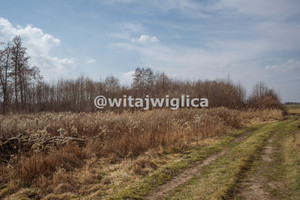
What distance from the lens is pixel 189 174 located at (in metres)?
5.73

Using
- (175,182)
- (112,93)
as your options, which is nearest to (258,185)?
(175,182)

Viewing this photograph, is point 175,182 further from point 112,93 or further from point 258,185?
point 112,93

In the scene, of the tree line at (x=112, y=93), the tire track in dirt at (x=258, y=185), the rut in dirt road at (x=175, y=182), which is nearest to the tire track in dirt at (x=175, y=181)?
the rut in dirt road at (x=175, y=182)

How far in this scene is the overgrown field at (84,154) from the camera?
505 centimetres

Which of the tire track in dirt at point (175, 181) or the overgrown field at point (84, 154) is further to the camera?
the overgrown field at point (84, 154)

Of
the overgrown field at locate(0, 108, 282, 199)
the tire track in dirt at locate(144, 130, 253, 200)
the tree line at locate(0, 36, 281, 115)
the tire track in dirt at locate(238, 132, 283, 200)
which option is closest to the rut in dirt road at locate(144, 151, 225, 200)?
the tire track in dirt at locate(144, 130, 253, 200)

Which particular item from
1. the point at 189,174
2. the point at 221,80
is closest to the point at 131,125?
the point at 189,174

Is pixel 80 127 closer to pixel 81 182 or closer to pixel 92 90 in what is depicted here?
pixel 81 182

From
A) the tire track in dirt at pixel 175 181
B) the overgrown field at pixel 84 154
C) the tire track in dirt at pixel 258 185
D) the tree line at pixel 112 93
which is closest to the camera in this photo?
the tire track in dirt at pixel 258 185

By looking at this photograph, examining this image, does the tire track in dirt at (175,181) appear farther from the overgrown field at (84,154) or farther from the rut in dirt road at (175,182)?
the overgrown field at (84,154)

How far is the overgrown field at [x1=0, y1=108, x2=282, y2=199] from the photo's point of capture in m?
5.05

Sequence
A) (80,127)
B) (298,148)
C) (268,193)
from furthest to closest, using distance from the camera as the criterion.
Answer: (80,127) < (298,148) < (268,193)

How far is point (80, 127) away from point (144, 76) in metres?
31.4

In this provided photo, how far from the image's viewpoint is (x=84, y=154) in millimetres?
7234
